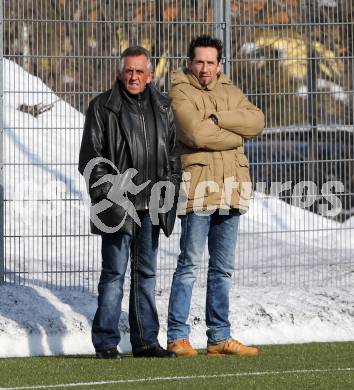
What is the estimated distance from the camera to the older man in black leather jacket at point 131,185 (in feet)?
30.2

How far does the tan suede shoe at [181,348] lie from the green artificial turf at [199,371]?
0.09 meters

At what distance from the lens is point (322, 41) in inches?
495

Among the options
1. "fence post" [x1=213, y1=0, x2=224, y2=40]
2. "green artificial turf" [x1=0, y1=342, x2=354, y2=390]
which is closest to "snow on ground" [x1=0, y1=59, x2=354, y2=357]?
"green artificial turf" [x1=0, y1=342, x2=354, y2=390]

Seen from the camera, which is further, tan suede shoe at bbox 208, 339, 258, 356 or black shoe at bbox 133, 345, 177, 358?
tan suede shoe at bbox 208, 339, 258, 356

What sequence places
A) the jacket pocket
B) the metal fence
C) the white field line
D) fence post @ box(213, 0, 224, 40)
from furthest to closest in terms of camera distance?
fence post @ box(213, 0, 224, 40), the metal fence, the jacket pocket, the white field line

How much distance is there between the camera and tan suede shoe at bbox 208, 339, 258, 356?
9.59 meters

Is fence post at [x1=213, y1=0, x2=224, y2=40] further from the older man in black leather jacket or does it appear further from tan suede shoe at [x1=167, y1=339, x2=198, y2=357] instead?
tan suede shoe at [x1=167, y1=339, x2=198, y2=357]

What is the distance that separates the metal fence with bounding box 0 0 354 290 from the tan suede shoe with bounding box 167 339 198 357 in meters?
2.26

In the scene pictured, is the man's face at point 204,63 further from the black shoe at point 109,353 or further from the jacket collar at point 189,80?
the black shoe at point 109,353

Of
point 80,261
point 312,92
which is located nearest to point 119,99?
point 80,261

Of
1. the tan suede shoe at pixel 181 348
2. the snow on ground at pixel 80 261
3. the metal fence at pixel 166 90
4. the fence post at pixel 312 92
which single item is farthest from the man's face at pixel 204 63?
the fence post at pixel 312 92

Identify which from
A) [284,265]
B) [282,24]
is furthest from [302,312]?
[282,24]

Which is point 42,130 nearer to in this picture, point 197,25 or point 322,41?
point 197,25

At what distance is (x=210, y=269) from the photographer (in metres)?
9.64
